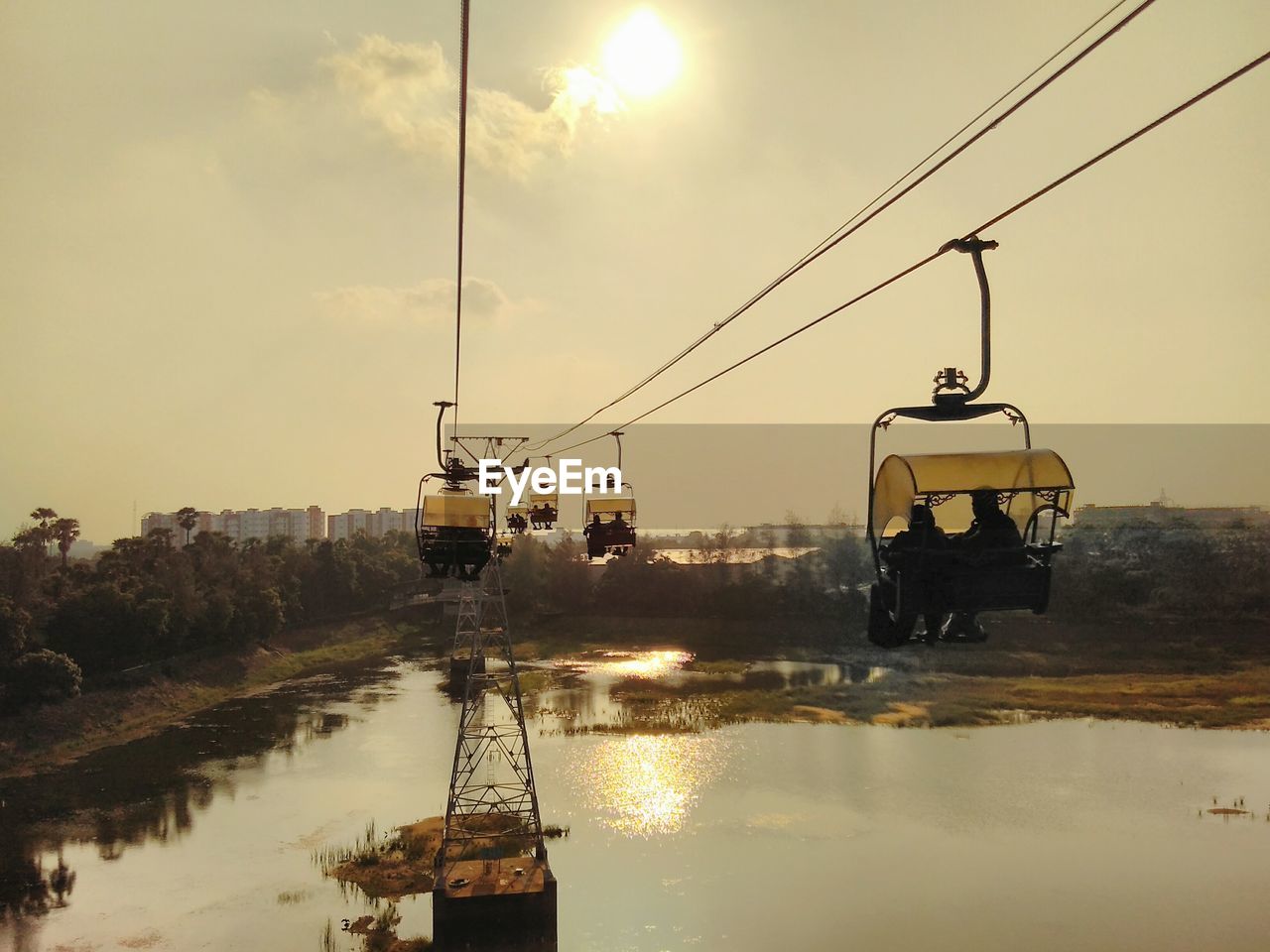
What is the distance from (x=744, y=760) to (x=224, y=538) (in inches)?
2246

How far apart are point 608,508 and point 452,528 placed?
18.7 ft

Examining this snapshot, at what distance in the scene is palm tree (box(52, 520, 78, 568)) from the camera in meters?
78.0

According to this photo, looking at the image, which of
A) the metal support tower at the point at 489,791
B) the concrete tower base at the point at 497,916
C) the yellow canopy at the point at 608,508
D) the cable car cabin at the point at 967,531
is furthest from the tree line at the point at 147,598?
the cable car cabin at the point at 967,531

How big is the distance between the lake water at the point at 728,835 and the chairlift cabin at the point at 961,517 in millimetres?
19047

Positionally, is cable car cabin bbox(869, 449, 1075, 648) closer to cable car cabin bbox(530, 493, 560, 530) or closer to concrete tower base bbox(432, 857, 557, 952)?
concrete tower base bbox(432, 857, 557, 952)

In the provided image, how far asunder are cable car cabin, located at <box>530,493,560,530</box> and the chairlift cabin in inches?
855

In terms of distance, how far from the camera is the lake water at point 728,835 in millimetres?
24922

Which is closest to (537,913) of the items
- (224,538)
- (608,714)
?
(608,714)

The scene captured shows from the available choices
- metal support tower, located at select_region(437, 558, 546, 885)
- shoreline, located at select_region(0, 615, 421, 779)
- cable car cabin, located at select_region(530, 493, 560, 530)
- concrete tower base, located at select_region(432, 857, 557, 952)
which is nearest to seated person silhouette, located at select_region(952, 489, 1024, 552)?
concrete tower base, located at select_region(432, 857, 557, 952)

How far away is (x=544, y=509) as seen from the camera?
97.3 ft

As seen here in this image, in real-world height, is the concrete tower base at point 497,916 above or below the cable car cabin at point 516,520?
below

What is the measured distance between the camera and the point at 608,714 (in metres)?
50.6

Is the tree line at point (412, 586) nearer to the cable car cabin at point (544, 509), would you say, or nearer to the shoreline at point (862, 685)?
the shoreline at point (862, 685)

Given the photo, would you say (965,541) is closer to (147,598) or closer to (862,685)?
(862,685)
